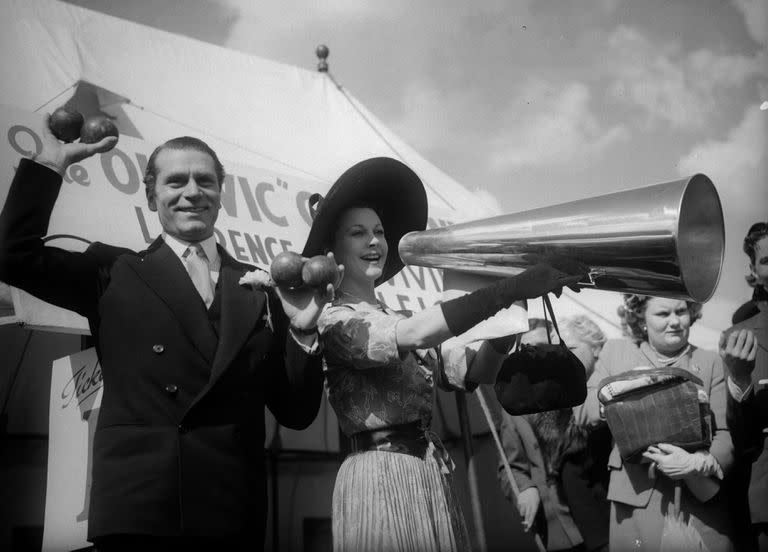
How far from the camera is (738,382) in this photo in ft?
9.30

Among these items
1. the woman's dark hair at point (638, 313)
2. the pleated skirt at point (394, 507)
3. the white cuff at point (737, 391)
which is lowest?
the pleated skirt at point (394, 507)

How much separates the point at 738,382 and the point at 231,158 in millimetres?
2664

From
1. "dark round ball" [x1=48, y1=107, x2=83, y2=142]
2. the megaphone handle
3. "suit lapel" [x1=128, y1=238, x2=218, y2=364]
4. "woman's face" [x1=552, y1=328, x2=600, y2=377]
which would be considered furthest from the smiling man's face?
"woman's face" [x1=552, y1=328, x2=600, y2=377]

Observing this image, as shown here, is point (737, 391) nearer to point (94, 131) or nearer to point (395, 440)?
point (395, 440)

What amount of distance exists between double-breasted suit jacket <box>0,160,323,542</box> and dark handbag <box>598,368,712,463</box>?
54.3 inches

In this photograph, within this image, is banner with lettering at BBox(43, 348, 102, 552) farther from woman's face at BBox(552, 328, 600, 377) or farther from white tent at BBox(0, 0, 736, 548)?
woman's face at BBox(552, 328, 600, 377)

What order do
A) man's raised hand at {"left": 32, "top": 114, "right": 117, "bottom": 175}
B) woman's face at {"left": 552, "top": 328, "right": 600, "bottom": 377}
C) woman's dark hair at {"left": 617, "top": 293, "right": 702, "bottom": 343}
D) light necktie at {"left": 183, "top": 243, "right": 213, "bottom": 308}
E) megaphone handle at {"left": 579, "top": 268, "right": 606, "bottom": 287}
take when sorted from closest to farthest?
man's raised hand at {"left": 32, "top": 114, "right": 117, "bottom": 175} < megaphone handle at {"left": 579, "top": 268, "right": 606, "bottom": 287} < light necktie at {"left": 183, "top": 243, "right": 213, "bottom": 308} < woman's dark hair at {"left": 617, "top": 293, "right": 702, "bottom": 343} < woman's face at {"left": 552, "top": 328, "right": 600, "bottom": 377}

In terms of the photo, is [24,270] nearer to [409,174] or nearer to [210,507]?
[210,507]

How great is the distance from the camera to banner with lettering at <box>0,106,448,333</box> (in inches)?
103

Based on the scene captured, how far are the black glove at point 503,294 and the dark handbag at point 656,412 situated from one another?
1.19 m

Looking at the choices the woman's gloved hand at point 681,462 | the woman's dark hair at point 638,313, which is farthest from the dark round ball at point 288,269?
the woman's dark hair at point 638,313

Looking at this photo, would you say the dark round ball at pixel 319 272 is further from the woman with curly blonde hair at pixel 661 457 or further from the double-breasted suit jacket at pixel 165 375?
the woman with curly blonde hair at pixel 661 457

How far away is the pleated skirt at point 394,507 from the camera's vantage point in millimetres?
2002

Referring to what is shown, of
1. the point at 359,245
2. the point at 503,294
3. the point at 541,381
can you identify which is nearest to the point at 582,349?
the point at 359,245
